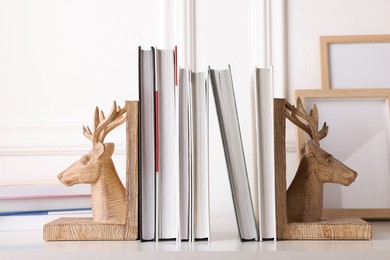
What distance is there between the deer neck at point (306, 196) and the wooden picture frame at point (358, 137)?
29cm

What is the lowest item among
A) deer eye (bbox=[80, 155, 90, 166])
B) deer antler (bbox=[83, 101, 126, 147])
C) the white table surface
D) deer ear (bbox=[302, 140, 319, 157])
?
the white table surface

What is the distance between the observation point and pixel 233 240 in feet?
3.28

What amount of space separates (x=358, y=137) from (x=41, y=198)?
691mm

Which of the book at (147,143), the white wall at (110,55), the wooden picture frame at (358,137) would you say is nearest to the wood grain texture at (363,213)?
→ the wooden picture frame at (358,137)

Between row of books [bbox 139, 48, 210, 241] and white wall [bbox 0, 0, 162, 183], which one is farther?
white wall [bbox 0, 0, 162, 183]

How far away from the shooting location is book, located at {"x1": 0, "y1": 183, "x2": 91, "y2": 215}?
1.20m

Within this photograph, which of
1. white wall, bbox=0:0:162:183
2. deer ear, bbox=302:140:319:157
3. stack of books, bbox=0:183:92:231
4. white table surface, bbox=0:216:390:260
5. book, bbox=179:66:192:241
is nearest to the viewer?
white table surface, bbox=0:216:390:260

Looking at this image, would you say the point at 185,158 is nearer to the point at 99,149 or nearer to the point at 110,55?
the point at 99,149

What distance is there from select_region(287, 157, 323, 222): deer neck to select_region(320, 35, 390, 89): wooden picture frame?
39 cm

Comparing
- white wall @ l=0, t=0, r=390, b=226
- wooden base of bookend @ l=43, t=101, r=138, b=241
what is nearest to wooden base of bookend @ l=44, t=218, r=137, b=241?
wooden base of bookend @ l=43, t=101, r=138, b=241

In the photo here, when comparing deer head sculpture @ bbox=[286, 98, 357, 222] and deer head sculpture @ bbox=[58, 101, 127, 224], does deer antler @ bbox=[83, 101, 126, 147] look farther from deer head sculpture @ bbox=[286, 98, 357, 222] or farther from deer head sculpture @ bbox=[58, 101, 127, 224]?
deer head sculpture @ bbox=[286, 98, 357, 222]

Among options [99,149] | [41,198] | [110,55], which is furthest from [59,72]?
[99,149]

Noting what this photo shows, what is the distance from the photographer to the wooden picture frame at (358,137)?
4.48ft

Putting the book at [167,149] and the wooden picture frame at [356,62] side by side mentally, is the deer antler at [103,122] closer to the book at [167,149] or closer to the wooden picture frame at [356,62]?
the book at [167,149]
